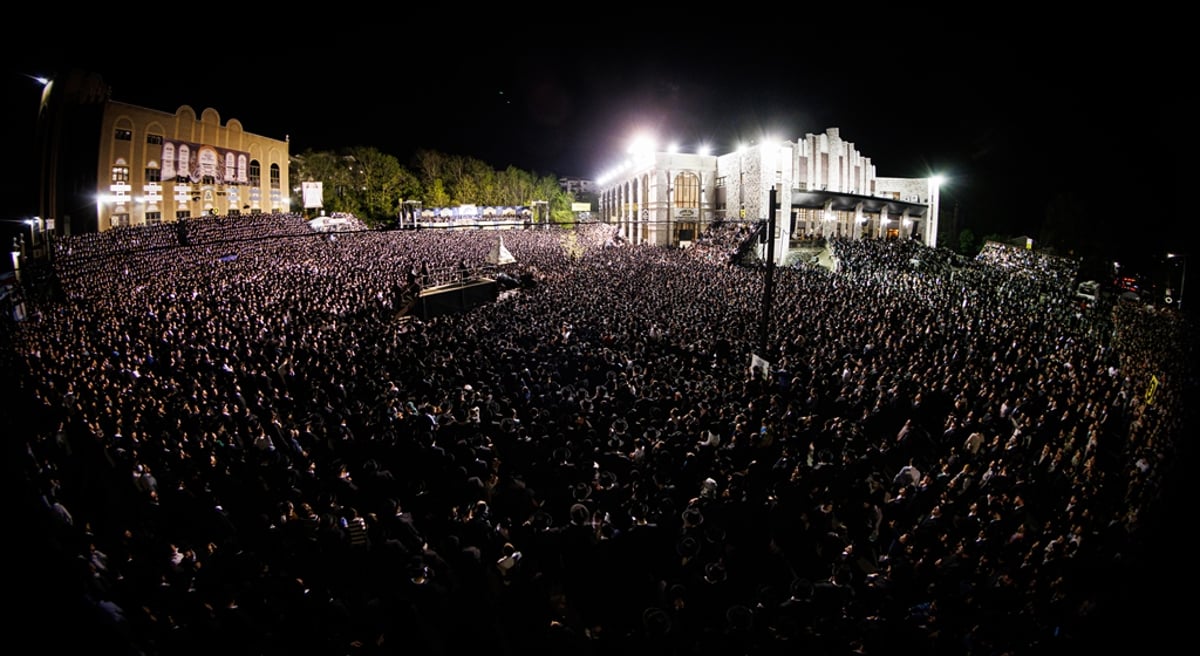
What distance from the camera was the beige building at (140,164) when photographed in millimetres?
28336

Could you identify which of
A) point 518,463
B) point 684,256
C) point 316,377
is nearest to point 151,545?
point 518,463

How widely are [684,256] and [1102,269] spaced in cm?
2617

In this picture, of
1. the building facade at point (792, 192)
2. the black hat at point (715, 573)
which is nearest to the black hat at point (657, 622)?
the black hat at point (715, 573)

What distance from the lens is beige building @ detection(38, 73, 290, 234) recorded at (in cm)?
2834

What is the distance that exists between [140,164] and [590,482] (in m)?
42.1

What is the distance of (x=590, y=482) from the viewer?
5.81m

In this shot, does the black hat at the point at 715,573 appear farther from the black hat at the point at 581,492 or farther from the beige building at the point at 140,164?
the beige building at the point at 140,164

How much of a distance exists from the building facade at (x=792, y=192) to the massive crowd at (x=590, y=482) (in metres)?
19.0

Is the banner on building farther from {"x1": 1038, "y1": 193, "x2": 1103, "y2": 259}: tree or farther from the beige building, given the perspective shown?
{"x1": 1038, "y1": 193, "x2": 1103, "y2": 259}: tree

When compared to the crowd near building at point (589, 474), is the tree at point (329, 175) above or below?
above

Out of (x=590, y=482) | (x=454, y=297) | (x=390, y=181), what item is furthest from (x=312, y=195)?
(x=590, y=482)

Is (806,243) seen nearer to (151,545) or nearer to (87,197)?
(151,545)

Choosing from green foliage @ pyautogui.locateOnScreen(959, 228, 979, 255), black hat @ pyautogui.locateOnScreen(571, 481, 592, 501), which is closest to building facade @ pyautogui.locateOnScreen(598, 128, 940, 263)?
green foliage @ pyautogui.locateOnScreen(959, 228, 979, 255)

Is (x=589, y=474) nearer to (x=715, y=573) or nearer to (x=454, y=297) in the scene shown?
(x=715, y=573)
